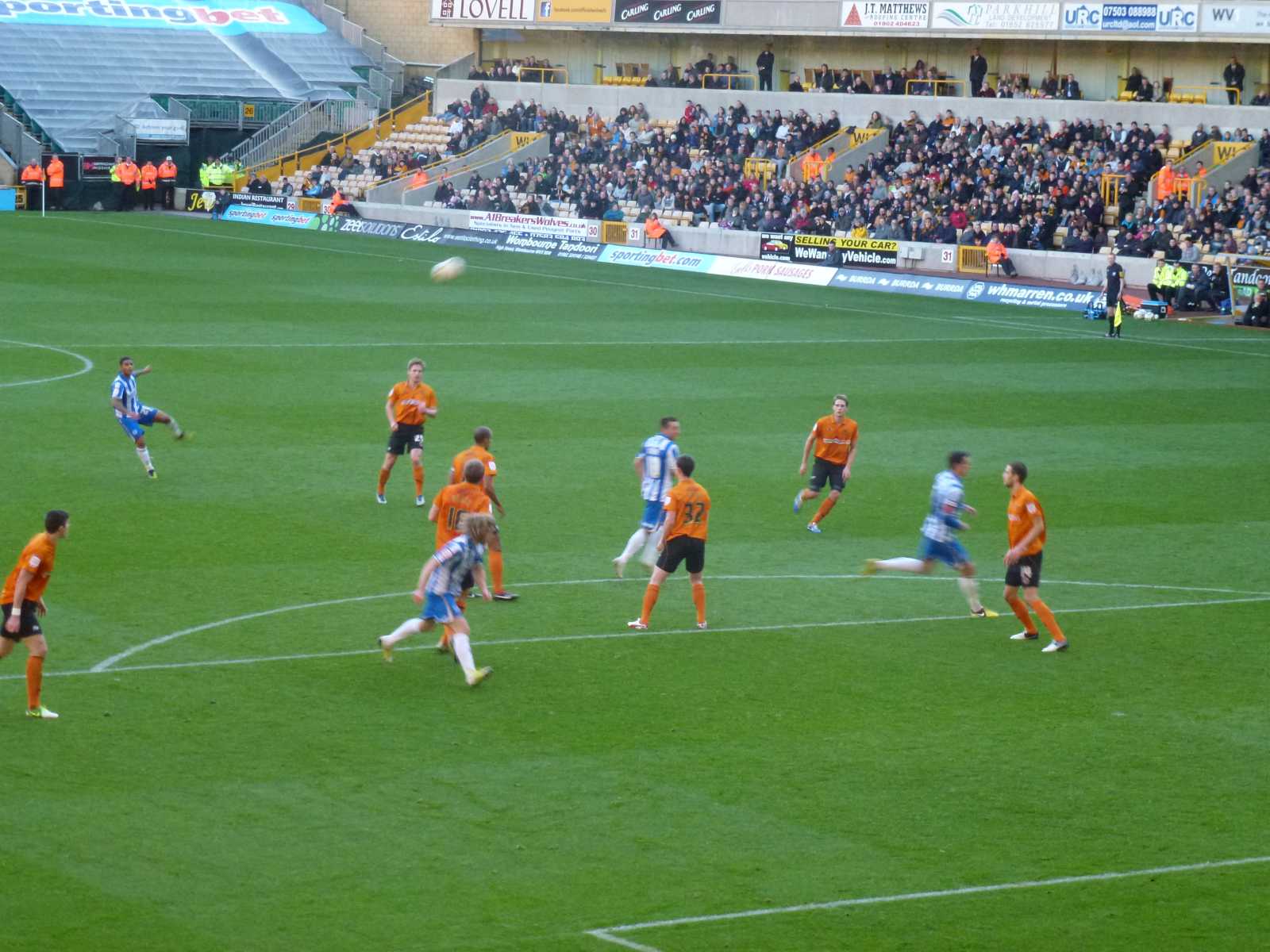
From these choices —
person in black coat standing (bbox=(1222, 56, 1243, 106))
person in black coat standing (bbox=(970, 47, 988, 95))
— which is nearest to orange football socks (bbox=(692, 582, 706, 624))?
person in black coat standing (bbox=(1222, 56, 1243, 106))

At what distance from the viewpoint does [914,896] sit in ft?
34.5

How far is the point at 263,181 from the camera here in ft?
215

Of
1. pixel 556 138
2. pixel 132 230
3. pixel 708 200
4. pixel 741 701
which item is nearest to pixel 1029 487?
pixel 741 701

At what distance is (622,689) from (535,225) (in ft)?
149

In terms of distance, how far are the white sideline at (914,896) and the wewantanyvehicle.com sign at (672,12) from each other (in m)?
58.6

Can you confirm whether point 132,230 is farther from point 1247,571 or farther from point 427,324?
point 1247,571

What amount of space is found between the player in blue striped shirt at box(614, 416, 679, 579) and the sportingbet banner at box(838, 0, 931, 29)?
46332mm

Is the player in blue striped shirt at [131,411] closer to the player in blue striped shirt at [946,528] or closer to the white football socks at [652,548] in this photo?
the white football socks at [652,548]

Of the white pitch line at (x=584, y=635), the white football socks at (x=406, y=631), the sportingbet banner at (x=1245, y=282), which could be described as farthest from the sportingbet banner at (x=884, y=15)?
the white football socks at (x=406, y=631)

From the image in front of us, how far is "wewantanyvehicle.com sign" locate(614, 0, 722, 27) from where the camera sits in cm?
6681

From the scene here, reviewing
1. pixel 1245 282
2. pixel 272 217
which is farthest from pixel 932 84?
pixel 272 217

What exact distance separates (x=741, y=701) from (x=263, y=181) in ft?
179

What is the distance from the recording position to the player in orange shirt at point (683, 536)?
15.9 meters

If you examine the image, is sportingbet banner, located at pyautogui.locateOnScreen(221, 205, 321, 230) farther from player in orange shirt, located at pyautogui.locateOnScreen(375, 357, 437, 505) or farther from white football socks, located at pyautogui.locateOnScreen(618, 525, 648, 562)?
white football socks, located at pyautogui.locateOnScreen(618, 525, 648, 562)
